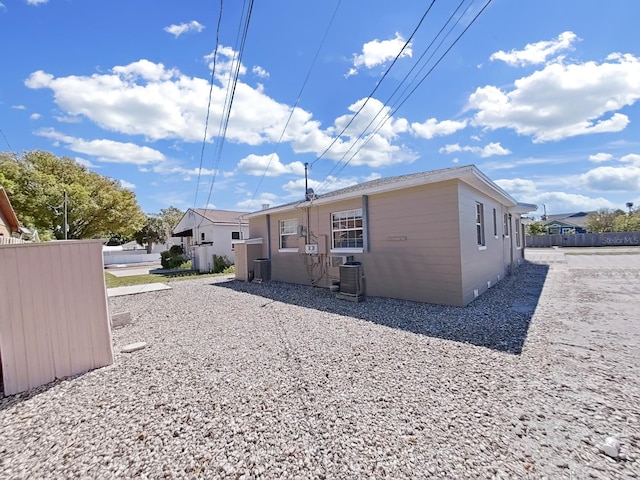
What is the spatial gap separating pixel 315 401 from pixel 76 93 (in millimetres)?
10613

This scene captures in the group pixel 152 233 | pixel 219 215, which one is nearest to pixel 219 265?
pixel 219 215

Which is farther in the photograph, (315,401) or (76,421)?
(315,401)

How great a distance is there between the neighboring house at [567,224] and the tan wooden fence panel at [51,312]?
47.7m

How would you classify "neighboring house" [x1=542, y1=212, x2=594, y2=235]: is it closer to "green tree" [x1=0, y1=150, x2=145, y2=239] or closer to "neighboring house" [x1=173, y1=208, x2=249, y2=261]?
"neighboring house" [x1=173, y1=208, x2=249, y2=261]

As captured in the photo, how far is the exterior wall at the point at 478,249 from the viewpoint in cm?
632

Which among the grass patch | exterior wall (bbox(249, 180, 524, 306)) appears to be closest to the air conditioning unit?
exterior wall (bbox(249, 180, 524, 306))

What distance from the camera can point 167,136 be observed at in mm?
11641

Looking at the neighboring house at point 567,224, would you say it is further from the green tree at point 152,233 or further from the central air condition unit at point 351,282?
the green tree at point 152,233

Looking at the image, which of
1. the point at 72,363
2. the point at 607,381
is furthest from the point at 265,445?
the point at 607,381

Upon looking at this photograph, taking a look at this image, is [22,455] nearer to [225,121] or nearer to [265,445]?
[265,445]

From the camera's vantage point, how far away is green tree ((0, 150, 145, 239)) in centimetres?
1700

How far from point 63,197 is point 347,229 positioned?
65.3 ft

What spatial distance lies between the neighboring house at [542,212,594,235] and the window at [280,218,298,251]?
41468 mm

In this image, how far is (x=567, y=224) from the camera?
4606cm
